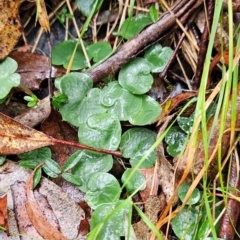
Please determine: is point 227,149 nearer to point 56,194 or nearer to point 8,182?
point 56,194

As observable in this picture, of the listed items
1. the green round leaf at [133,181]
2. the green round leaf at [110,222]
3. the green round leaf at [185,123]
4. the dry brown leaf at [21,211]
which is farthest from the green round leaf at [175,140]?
the dry brown leaf at [21,211]

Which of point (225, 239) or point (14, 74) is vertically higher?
point (14, 74)

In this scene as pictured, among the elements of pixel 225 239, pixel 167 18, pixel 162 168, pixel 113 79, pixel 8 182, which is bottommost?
pixel 225 239

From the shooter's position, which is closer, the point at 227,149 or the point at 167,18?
the point at 227,149

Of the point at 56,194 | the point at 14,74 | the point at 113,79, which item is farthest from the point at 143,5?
the point at 56,194

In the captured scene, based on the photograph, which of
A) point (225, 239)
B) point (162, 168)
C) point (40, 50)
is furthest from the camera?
point (40, 50)

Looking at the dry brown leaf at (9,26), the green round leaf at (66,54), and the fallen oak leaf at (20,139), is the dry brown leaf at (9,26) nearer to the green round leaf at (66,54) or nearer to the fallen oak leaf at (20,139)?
the green round leaf at (66,54)

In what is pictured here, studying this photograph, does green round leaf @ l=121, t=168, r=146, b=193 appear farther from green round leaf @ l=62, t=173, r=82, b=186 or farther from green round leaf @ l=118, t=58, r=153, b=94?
green round leaf @ l=118, t=58, r=153, b=94
